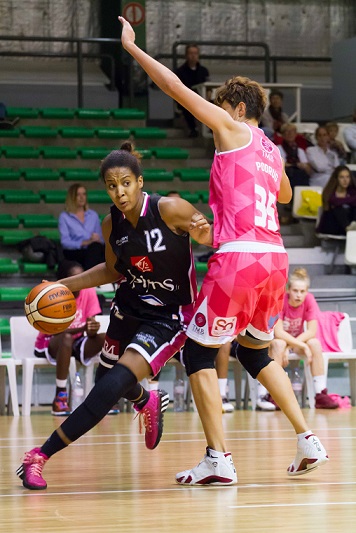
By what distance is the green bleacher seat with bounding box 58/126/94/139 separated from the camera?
12914 mm

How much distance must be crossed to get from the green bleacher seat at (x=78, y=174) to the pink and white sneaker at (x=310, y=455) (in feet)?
27.0

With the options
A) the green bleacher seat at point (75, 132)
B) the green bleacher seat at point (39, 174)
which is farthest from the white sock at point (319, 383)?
the green bleacher seat at point (75, 132)

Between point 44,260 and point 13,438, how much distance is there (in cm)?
422

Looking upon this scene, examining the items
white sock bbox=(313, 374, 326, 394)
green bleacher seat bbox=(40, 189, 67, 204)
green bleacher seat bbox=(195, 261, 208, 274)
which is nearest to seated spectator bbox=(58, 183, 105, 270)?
green bleacher seat bbox=(195, 261, 208, 274)

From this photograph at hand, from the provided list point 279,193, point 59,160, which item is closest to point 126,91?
point 59,160

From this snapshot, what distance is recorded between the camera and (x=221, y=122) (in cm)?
416

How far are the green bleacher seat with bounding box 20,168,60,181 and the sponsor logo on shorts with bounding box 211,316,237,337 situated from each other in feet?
27.2

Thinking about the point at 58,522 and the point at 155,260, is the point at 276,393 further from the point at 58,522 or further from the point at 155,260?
the point at 58,522

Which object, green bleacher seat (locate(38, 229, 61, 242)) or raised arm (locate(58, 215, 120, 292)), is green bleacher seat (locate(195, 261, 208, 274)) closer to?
green bleacher seat (locate(38, 229, 61, 242))

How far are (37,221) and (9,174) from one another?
1108 millimetres

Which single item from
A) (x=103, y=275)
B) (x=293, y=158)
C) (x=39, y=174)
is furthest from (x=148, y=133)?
(x=103, y=275)

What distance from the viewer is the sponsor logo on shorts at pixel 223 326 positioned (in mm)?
4156

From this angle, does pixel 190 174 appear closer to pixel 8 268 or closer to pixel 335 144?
pixel 335 144

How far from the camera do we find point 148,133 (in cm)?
1321
